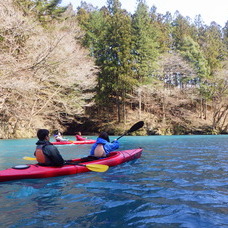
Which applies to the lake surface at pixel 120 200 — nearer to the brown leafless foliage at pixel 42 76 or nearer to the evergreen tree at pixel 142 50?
the brown leafless foliage at pixel 42 76

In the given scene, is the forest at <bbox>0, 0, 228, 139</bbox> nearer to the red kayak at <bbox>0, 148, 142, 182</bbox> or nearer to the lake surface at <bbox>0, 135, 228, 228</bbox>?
the red kayak at <bbox>0, 148, 142, 182</bbox>

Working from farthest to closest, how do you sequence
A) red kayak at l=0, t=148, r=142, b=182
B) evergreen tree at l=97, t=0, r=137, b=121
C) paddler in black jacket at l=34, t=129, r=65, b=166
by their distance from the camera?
evergreen tree at l=97, t=0, r=137, b=121, paddler in black jacket at l=34, t=129, r=65, b=166, red kayak at l=0, t=148, r=142, b=182

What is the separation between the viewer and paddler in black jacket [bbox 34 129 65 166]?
4.92 metres

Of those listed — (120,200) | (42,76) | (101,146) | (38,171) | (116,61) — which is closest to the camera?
(120,200)

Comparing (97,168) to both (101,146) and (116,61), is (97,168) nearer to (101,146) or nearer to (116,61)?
(101,146)

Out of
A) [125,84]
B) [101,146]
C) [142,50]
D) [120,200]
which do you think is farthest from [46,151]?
[142,50]

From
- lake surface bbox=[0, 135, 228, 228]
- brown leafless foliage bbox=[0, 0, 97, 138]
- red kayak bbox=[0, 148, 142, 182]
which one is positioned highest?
brown leafless foliage bbox=[0, 0, 97, 138]

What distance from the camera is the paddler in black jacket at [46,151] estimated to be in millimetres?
4918

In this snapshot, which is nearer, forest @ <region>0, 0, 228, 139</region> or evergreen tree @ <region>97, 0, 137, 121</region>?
forest @ <region>0, 0, 228, 139</region>

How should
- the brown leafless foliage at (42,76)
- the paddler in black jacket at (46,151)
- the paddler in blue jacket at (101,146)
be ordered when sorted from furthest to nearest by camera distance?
the brown leafless foliage at (42,76)
the paddler in blue jacket at (101,146)
the paddler in black jacket at (46,151)

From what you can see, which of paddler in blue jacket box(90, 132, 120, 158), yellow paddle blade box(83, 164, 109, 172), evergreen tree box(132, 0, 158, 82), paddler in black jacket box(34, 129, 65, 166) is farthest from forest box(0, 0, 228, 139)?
yellow paddle blade box(83, 164, 109, 172)

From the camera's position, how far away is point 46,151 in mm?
4926

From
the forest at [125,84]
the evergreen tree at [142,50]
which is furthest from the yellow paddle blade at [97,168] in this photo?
the evergreen tree at [142,50]

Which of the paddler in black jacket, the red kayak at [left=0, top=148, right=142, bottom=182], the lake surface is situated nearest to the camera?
→ the lake surface
